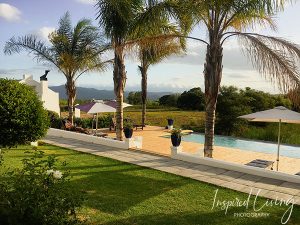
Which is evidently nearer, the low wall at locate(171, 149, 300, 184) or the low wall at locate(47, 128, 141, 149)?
the low wall at locate(171, 149, 300, 184)

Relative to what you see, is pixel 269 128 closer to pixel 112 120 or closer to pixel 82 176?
Answer: pixel 112 120

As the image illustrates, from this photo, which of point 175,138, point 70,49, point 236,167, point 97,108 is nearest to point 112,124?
point 97,108

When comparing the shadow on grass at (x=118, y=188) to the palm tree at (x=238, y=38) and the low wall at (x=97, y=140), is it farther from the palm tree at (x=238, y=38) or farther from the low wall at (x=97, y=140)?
the low wall at (x=97, y=140)

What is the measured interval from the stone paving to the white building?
12031mm

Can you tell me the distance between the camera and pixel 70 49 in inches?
827

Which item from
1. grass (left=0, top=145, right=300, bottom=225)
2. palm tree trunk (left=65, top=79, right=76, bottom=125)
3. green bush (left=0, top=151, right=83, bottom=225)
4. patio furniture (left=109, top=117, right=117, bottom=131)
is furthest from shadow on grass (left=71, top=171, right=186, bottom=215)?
patio furniture (left=109, top=117, right=117, bottom=131)

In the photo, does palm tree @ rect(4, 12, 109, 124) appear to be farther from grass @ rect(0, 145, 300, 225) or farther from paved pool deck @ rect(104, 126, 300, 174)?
grass @ rect(0, 145, 300, 225)

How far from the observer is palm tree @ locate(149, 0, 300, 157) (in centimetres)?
959

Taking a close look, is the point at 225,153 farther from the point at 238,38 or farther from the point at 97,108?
the point at 97,108

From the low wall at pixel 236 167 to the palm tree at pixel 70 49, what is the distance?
9802mm

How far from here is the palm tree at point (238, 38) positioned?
31.5 ft

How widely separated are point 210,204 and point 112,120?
580 inches

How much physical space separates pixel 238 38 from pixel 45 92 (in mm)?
18366

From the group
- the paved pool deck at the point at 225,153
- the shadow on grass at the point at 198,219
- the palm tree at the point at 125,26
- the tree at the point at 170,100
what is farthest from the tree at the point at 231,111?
the tree at the point at 170,100
